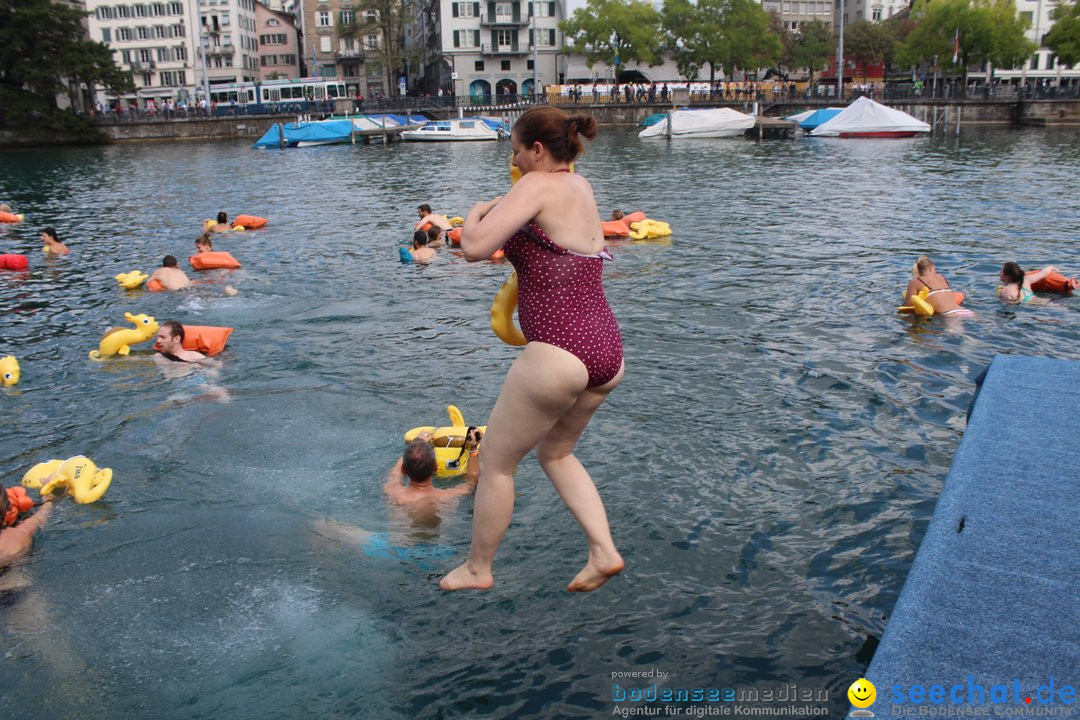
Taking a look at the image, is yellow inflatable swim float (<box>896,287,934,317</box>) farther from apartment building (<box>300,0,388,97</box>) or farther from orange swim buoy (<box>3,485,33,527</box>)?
apartment building (<box>300,0,388,97</box>)

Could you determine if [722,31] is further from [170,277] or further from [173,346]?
[173,346]

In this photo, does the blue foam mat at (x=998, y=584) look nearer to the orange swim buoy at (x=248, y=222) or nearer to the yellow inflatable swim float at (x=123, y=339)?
the yellow inflatable swim float at (x=123, y=339)

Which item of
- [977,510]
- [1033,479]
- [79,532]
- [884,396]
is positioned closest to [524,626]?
[977,510]

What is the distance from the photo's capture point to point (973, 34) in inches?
3270

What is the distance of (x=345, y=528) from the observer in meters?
7.22

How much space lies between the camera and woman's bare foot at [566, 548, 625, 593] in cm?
461

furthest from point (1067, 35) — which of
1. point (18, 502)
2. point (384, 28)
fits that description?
point (18, 502)

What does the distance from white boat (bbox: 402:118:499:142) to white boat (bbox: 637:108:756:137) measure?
37.8 feet

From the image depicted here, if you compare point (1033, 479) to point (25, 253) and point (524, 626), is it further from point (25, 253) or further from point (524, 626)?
point (25, 253)

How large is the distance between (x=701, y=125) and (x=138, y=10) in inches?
2933

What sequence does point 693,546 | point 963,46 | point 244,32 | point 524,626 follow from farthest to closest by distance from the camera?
point 244,32 < point 963,46 < point 693,546 < point 524,626

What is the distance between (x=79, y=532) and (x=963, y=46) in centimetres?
9362

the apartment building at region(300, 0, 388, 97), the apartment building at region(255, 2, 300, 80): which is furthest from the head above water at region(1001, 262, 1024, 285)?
the apartment building at region(255, 2, 300, 80)

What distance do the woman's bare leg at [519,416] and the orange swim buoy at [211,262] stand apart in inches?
609
